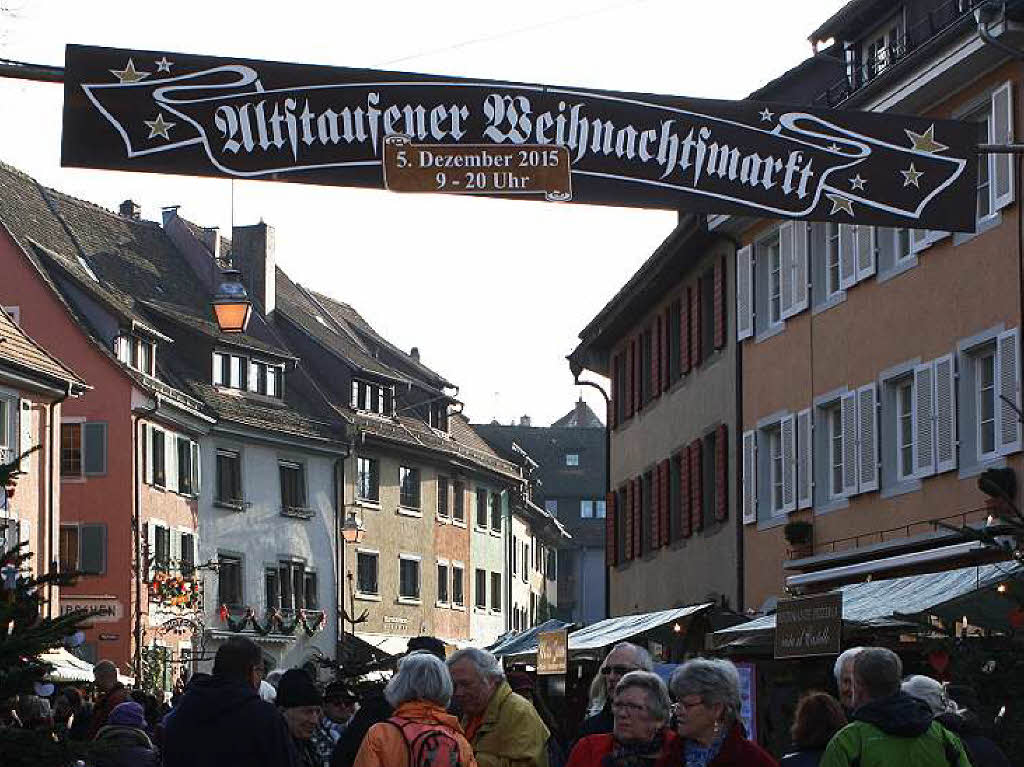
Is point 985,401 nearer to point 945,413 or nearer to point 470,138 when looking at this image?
point 945,413

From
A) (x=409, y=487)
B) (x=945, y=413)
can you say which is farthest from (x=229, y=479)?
(x=945, y=413)

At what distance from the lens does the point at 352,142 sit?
12.9 m

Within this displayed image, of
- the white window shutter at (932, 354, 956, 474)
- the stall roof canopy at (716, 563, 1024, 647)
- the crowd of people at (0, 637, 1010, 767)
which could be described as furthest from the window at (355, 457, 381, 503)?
the crowd of people at (0, 637, 1010, 767)

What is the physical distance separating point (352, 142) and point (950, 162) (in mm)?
3777

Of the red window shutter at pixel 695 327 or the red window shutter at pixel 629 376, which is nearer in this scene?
the red window shutter at pixel 695 327

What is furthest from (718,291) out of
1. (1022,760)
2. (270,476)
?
(270,476)

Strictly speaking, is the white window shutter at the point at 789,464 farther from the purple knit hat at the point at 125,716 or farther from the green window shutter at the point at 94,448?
the green window shutter at the point at 94,448

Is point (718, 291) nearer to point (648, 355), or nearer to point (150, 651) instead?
point (648, 355)

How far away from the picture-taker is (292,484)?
213 ft

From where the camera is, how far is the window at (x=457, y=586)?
2876 inches

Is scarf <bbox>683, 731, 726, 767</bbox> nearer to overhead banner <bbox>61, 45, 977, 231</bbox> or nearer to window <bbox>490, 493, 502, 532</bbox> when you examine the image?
overhead banner <bbox>61, 45, 977, 231</bbox>

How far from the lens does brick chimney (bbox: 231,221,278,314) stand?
69.6 m

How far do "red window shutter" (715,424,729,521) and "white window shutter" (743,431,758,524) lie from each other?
4.24ft

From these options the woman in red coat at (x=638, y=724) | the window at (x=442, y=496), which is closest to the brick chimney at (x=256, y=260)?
the window at (x=442, y=496)
